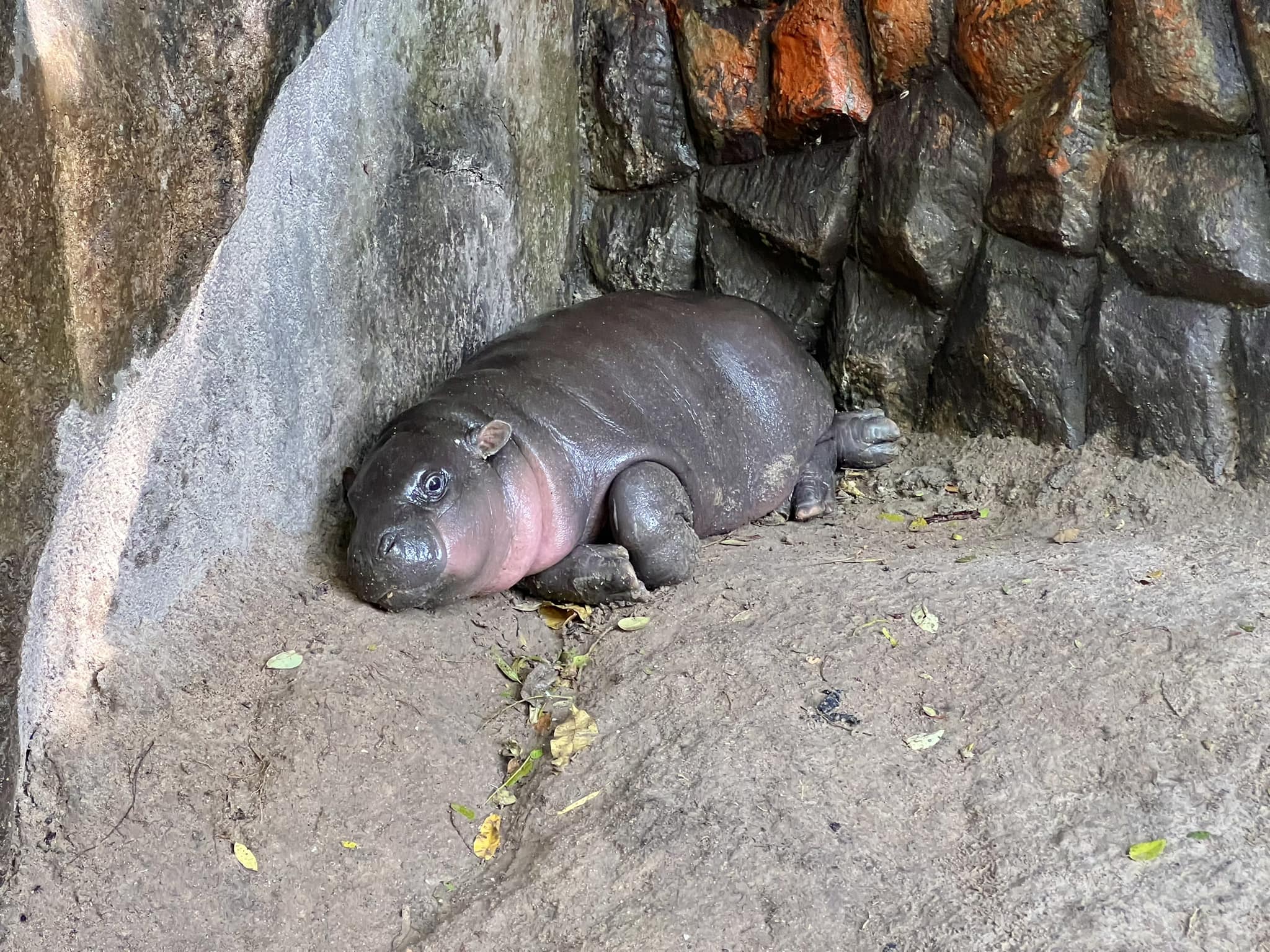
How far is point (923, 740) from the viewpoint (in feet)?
9.84

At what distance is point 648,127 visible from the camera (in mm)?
5160

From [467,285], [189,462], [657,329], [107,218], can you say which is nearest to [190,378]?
[189,462]

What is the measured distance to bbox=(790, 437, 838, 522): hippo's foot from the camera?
4.74 m

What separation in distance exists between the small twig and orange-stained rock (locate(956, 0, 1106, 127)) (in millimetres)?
3416

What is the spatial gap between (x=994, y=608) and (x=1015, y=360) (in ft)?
4.36

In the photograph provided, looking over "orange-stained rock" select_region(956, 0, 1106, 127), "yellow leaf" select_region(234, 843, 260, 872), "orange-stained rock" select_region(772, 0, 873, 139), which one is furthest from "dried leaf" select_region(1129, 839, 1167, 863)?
"orange-stained rock" select_region(772, 0, 873, 139)

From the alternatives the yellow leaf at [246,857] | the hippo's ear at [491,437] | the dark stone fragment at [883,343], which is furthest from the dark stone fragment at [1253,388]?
the yellow leaf at [246,857]

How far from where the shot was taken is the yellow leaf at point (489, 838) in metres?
3.00

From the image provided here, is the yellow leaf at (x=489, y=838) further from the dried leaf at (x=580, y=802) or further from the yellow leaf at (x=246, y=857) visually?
the yellow leaf at (x=246, y=857)

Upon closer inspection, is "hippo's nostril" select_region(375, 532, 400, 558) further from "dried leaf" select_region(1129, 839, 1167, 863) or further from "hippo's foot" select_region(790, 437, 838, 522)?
"dried leaf" select_region(1129, 839, 1167, 863)

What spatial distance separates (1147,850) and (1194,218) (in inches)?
86.3

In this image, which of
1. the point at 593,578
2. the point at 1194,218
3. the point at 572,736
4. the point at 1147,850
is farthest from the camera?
the point at 593,578

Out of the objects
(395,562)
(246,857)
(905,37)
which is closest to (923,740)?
(395,562)

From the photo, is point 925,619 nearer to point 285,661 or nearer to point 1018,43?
point 285,661
